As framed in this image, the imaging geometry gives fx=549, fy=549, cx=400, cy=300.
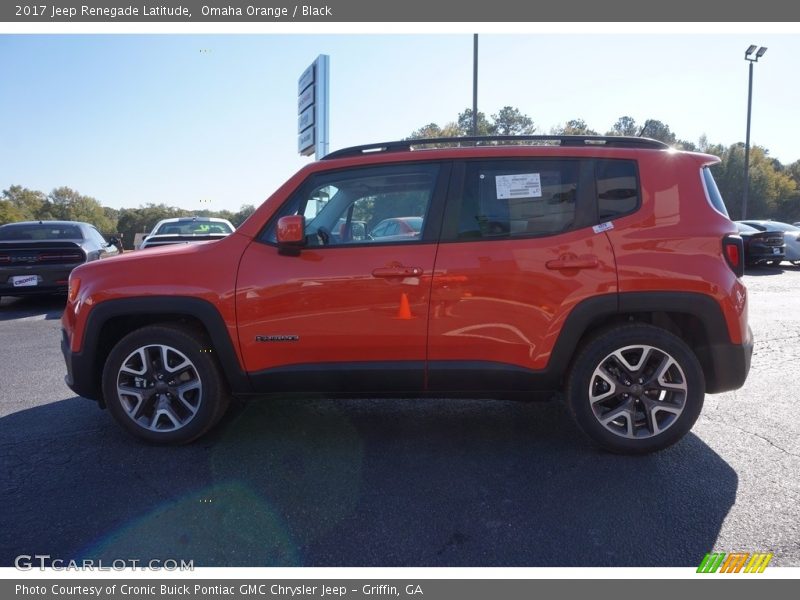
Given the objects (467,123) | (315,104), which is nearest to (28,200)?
(467,123)

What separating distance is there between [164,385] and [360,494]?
1527 millimetres

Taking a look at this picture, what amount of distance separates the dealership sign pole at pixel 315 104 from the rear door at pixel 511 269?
39.0 feet

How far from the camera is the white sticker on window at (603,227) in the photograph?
3291 mm

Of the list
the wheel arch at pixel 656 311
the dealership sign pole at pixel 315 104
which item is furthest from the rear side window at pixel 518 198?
the dealership sign pole at pixel 315 104

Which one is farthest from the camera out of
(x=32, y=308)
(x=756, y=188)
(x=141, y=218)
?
(x=141, y=218)

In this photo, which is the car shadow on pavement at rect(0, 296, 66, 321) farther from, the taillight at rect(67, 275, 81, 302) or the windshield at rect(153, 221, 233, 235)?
the taillight at rect(67, 275, 81, 302)

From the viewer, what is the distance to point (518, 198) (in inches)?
133

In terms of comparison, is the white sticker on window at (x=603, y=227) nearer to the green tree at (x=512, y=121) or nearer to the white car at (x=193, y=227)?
the white car at (x=193, y=227)

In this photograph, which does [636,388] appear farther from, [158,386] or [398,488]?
[158,386]

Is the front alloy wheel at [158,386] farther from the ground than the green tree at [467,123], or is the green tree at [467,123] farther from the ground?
the green tree at [467,123]

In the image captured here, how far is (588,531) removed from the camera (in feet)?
8.41

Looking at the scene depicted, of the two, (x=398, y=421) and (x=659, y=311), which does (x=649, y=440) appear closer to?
(x=659, y=311)

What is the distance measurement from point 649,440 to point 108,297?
3463 mm

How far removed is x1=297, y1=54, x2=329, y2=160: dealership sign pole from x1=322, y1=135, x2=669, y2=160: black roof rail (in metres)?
11.4
